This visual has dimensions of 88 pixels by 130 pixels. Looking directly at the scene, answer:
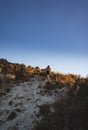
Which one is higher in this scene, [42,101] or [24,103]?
[42,101]

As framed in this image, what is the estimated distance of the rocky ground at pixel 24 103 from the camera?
16.5 m

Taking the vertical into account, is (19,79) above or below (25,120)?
above

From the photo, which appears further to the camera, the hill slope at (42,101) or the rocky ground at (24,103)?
the rocky ground at (24,103)

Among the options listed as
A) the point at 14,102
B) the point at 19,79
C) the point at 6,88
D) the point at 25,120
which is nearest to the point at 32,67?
the point at 19,79

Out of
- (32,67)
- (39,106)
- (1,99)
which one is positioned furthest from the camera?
(32,67)

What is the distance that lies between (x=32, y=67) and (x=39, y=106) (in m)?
11.5

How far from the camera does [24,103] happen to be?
747 inches

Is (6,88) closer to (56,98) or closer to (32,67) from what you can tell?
(56,98)

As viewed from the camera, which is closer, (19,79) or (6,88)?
(6,88)

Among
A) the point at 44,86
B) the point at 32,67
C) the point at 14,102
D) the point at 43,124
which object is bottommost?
the point at 43,124

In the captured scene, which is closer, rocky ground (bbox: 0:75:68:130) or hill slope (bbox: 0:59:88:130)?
hill slope (bbox: 0:59:88:130)

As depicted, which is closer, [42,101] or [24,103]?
[42,101]

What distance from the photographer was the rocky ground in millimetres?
16453

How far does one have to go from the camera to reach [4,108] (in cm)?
1869
